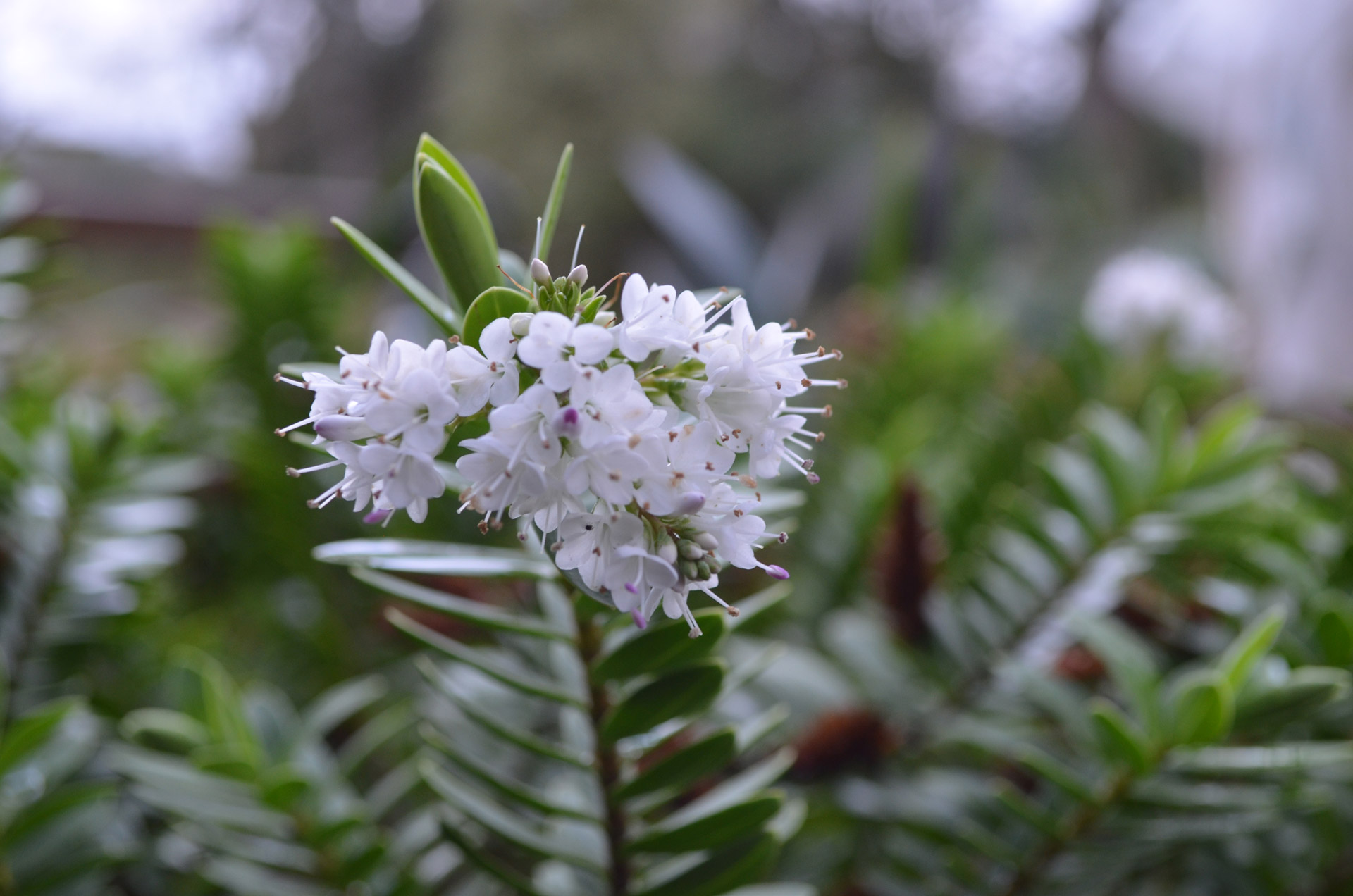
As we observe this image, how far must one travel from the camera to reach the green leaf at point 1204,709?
0.50 meters

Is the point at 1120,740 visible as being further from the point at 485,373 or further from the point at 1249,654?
the point at 485,373

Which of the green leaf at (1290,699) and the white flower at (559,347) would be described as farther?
the green leaf at (1290,699)

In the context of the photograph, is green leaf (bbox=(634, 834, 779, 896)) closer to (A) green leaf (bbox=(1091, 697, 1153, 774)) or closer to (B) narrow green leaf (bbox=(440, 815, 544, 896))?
(B) narrow green leaf (bbox=(440, 815, 544, 896))

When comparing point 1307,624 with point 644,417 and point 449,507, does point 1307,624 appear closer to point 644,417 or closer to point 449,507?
point 644,417

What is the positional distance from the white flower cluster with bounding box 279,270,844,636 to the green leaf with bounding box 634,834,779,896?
0.15 meters

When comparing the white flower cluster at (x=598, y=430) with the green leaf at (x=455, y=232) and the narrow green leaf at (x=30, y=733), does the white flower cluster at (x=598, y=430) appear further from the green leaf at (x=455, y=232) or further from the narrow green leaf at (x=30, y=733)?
the narrow green leaf at (x=30, y=733)

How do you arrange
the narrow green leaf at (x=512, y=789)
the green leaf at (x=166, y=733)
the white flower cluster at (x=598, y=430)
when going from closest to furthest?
the white flower cluster at (x=598, y=430)
the narrow green leaf at (x=512, y=789)
the green leaf at (x=166, y=733)

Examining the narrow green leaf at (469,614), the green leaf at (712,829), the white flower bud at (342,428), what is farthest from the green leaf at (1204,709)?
the white flower bud at (342,428)

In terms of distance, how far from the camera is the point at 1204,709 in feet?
1.67

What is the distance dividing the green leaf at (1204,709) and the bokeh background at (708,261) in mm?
249

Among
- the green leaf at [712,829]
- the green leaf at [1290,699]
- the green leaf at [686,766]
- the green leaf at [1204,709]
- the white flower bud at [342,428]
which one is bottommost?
the green leaf at [1290,699]

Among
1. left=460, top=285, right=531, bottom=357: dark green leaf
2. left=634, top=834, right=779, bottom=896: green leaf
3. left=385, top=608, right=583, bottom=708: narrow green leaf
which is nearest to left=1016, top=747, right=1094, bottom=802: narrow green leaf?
left=634, top=834, right=779, bottom=896: green leaf

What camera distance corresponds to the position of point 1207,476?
73cm

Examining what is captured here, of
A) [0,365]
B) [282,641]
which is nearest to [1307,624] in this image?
[282,641]
